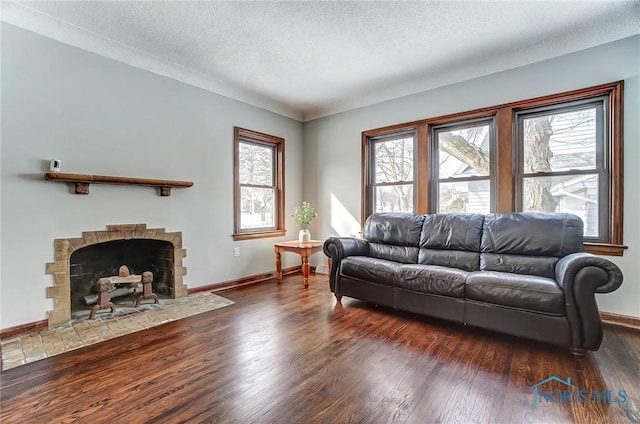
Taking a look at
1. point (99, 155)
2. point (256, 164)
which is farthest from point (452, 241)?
point (99, 155)

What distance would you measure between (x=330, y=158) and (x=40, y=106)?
3.37m

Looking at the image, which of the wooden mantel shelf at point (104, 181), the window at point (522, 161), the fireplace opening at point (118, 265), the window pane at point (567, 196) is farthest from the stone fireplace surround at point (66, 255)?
the window pane at point (567, 196)

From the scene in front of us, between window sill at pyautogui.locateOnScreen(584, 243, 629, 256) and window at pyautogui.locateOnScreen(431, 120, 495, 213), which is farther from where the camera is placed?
window at pyautogui.locateOnScreen(431, 120, 495, 213)

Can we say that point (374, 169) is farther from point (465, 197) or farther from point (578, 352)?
point (578, 352)

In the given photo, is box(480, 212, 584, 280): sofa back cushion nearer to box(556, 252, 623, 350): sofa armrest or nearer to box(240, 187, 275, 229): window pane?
box(556, 252, 623, 350): sofa armrest

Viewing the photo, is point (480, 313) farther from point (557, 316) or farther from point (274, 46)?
point (274, 46)

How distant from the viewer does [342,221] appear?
183 inches

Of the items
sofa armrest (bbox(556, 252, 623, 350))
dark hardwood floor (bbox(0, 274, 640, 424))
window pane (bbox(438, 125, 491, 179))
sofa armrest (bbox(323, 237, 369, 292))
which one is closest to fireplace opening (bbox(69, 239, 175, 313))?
dark hardwood floor (bbox(0, 274, 640, 424))

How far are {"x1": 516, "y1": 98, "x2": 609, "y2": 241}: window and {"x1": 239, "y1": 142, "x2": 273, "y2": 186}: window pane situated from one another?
10.7ft

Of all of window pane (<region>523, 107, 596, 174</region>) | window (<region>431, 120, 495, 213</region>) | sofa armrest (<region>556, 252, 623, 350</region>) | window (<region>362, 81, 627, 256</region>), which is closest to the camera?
sofa armrest (<region>556, 252, 623, 350</region>)

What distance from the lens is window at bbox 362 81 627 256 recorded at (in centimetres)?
280

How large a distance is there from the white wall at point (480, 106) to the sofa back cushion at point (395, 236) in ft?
2.39

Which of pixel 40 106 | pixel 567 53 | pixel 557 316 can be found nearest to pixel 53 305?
pixel 40 106

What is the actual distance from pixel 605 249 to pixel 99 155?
4.82 m
